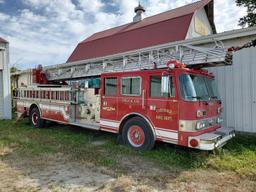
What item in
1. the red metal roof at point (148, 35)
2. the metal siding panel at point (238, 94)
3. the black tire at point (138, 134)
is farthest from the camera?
the red metal roof at point (148, 35)

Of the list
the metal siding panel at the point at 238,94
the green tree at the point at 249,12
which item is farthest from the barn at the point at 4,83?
the green tree at the point at 249,12

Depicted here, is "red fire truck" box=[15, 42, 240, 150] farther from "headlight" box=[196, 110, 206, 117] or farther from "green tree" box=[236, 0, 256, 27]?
"green tree" box=[236, 0, 256, 27]

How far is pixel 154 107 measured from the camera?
5.85 metres

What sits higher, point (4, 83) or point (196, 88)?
point (4, 83)

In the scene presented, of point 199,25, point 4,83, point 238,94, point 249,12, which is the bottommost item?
point 238,94

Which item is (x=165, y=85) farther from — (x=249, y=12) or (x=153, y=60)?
(x=249, y=12)

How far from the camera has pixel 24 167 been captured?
5.13 metres

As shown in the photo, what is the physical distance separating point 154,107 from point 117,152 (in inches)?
61.7

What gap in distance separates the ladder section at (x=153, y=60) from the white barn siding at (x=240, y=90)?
1454mm

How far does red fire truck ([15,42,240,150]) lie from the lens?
5289mm

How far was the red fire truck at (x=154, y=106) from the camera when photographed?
5.29 metres

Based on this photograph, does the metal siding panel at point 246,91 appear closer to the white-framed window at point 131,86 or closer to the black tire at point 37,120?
the white-framed window at point 131,86

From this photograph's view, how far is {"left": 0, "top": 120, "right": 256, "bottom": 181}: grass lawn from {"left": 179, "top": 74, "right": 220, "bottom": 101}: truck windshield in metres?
1.42

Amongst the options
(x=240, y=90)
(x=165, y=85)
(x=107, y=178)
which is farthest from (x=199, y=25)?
(x=107, y=178)
